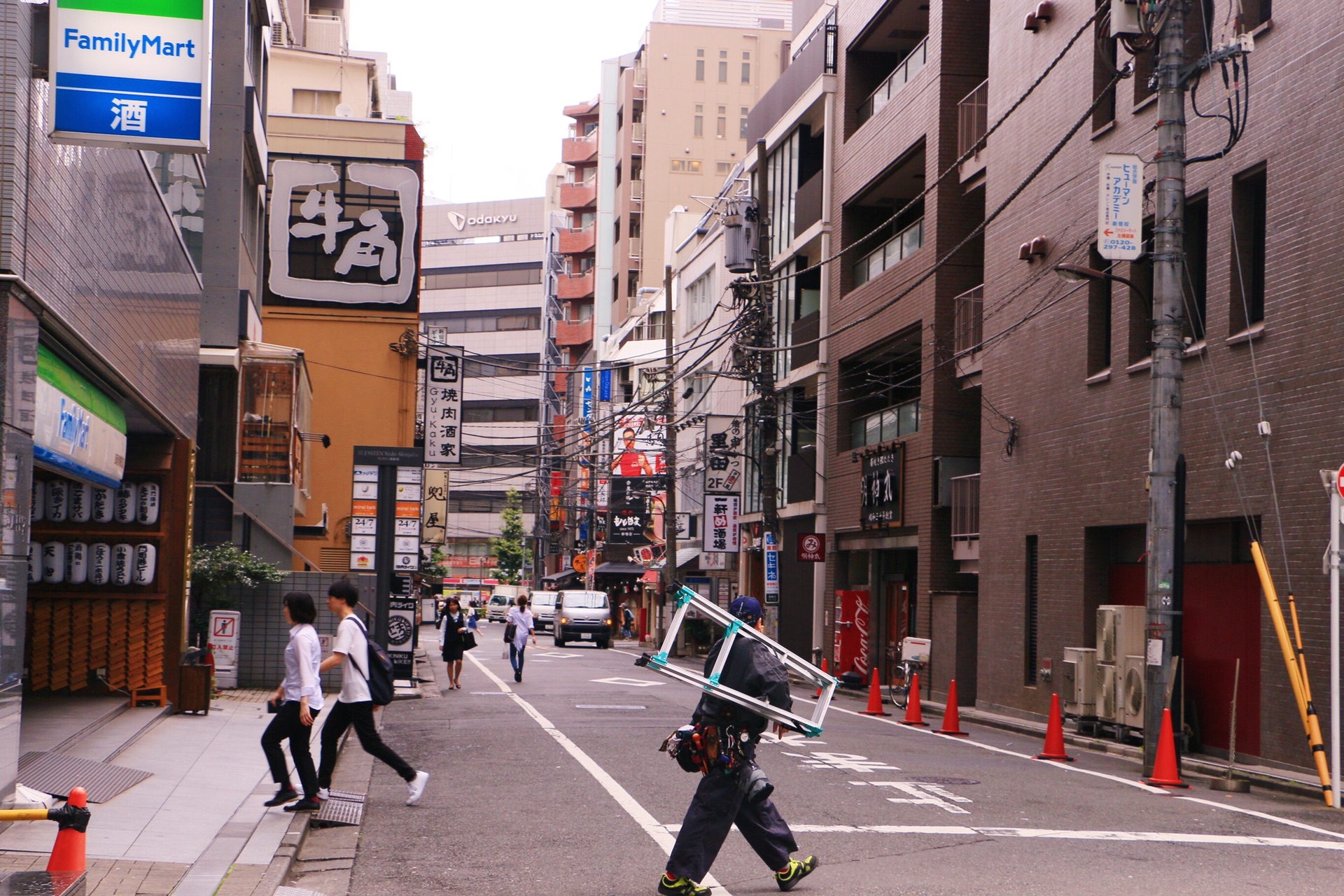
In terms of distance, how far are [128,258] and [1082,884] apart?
9.72 meters

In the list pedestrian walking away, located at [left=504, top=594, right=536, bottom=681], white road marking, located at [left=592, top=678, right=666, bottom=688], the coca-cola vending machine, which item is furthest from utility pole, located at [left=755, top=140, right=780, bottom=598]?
pedestrian walking away, located at [left=504, top=594, right=536, bottom=681]

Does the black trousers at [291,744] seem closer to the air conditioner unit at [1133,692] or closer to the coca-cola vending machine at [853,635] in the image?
the air conditioner unit at [1133,692]

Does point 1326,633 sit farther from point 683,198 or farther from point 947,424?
point 683,198

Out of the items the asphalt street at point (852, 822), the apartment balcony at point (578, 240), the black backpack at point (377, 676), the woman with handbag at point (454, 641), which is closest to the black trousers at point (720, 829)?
the asphalt street at point (852, 822)

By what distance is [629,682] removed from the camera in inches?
1117

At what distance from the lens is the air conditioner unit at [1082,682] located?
62.4ft

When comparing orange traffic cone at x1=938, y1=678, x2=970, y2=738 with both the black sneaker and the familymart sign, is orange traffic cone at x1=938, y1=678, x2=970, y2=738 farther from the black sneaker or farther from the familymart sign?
the familymart sign

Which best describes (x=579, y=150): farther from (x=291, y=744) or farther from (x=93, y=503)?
(x=291, y=744)

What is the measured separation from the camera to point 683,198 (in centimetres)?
7744

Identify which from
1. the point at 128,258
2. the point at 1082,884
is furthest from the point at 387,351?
the point at 1082,884

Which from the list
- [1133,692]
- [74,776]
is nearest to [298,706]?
[74,776]

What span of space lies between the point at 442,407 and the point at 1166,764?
820 inches

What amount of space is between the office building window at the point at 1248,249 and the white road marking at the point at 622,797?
380 inches

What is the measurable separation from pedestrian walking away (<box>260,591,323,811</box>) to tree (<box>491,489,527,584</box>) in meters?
90.2
